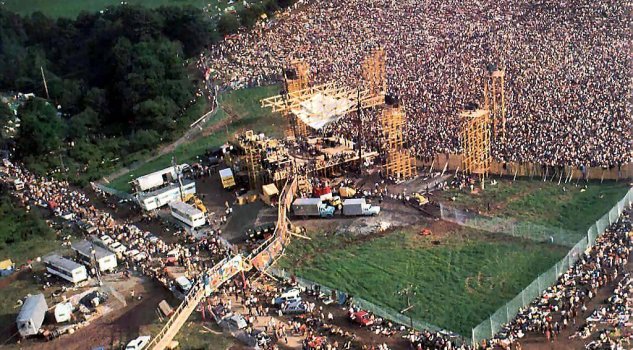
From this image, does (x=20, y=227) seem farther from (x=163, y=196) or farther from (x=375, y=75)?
(x=375, y=75)

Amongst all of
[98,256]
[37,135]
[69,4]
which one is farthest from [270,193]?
[69,4]

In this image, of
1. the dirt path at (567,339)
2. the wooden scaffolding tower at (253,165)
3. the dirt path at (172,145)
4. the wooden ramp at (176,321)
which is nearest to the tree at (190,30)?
the dirt path at (172,145)

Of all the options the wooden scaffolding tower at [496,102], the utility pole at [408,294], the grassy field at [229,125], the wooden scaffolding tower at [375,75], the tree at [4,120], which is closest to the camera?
the utility pole at [408,294]

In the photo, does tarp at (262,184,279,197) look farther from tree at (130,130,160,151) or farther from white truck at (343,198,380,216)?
tree at (130,130,160,151)

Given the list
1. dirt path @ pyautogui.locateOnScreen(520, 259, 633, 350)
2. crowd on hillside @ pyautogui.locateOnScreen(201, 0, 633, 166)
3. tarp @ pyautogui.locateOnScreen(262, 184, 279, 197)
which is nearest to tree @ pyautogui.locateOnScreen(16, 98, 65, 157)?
crowd on hillside @ pyautogui.locateOnScreen(201, 0, 633, 166)

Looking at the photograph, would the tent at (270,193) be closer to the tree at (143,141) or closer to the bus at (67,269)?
the bus at (67,269)

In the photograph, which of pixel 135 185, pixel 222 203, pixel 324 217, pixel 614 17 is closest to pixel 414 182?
pixel 324 217
